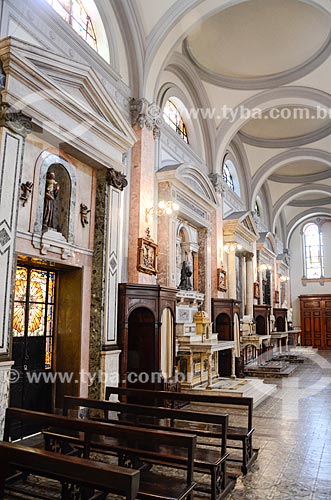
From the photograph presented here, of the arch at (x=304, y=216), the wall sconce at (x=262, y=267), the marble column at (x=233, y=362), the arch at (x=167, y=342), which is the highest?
Result: the arch at (x=304, y=216)

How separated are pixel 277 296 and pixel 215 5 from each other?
561 inches

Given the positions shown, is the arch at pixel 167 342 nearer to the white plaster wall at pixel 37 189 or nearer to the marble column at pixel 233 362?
the white plaster wall at pixel 37 189

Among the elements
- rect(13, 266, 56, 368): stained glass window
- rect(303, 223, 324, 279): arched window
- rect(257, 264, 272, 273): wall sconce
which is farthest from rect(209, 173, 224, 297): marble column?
rect(303, 223, 324, 279): arched window

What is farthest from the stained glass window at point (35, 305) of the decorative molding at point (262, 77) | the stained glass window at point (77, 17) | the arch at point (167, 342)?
the decorative molding at point (262, 77)

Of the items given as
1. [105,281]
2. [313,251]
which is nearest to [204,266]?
[105,281]

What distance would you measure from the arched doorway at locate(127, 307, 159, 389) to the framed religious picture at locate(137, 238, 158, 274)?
78 centimetres

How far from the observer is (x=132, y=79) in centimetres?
841

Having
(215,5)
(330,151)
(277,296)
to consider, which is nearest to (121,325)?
(215,5)

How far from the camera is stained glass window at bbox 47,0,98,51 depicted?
6919 millimetres

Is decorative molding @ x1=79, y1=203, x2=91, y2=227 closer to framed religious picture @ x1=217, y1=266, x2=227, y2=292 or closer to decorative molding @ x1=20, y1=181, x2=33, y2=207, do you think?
decorative molding @ x1=20, y1=181, x2=33, y2=207

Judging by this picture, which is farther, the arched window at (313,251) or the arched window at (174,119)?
the arched window at (313,251)

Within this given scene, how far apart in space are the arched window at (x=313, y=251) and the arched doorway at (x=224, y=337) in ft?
45.8

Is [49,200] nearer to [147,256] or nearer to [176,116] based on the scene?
[147,256]

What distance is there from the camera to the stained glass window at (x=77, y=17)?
6.92m
